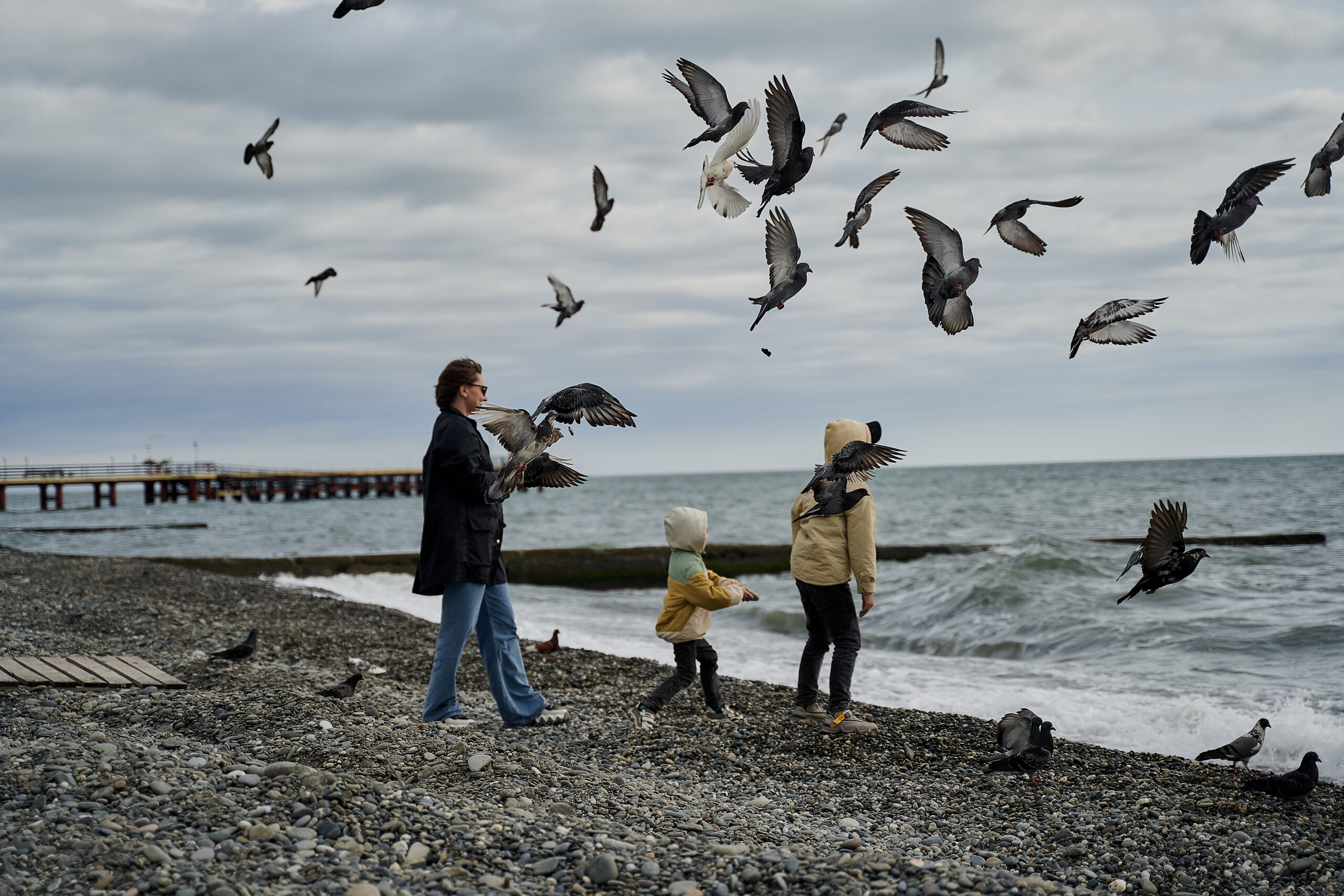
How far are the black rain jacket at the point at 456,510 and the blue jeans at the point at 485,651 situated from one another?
0.40ft

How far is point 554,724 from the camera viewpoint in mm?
6414

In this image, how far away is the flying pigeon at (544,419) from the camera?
477 centimetres

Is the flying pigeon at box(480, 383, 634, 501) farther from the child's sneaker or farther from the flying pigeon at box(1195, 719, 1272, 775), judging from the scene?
the flying pigeon at box(1195, 719, 1272, 775)

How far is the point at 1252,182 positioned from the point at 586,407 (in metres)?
3.44

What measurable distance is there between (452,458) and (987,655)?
8366 millimetres

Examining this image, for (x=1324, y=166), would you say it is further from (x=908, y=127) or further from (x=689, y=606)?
(x=689, y=606)

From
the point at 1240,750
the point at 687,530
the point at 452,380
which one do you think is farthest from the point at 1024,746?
the point at 452,380

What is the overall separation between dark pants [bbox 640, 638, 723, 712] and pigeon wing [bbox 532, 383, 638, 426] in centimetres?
237

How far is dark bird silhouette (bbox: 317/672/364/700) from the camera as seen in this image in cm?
676

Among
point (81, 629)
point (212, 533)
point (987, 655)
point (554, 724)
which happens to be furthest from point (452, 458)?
point (212, 533)

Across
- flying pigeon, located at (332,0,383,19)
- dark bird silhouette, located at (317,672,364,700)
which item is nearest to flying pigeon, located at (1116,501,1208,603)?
flying pigeon, located at (332,0,383,19)

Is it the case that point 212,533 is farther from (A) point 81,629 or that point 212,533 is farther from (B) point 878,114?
(B) point 878,114

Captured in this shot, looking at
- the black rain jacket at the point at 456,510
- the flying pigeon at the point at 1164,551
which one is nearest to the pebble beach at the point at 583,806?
the black rain jacket at the point at 456,510

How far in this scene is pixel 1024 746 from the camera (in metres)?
5.66
